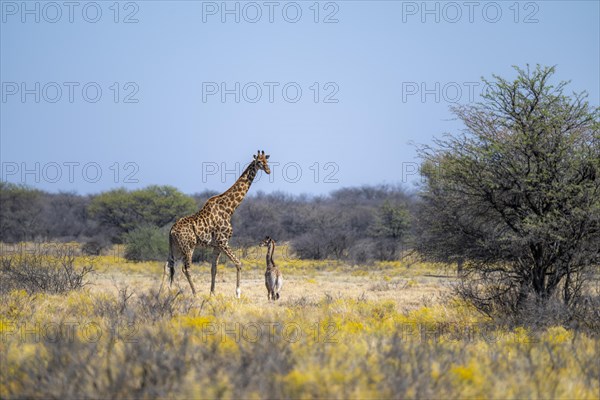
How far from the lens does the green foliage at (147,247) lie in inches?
1236

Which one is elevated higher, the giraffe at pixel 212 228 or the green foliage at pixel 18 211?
the green foliage at pixel 18 211

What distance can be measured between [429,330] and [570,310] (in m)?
2.19

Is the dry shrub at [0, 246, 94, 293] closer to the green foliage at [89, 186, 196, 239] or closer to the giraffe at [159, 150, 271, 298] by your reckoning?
the giraffe at [159, 150, 271, 298]

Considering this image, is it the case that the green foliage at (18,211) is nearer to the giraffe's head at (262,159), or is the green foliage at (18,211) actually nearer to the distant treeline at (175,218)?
the distant treeline at (175,218)

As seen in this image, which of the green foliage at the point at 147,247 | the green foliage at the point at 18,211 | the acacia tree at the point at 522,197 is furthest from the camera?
the green foliage at the point at 18,211

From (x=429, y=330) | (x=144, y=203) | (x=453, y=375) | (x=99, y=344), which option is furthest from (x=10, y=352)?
(x=144, y=203)

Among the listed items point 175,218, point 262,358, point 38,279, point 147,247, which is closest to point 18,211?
point 175,218

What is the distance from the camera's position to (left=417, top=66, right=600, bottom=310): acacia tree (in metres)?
10.9

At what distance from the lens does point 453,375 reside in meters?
5.93

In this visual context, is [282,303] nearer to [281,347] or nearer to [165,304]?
[165,304]

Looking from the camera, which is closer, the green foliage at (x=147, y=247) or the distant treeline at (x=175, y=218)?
the green foliage at (x=147, y=247)

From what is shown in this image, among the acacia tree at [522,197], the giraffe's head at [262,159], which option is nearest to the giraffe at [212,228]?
the giraffe's head at [262,159]

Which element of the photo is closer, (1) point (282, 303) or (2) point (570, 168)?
(2) point (570, 168)

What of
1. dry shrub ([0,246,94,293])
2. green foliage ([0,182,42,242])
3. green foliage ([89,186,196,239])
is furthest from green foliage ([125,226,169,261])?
green foliage ([0,182,42,242])
